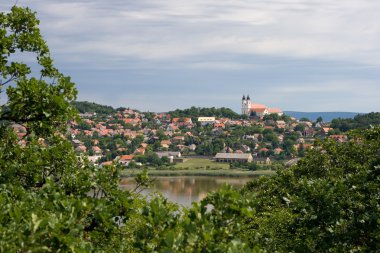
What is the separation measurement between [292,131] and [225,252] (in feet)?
571

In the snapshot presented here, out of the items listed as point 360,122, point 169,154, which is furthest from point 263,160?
point 360,122

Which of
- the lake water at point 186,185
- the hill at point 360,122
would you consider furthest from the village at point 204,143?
the lake water at point 186,185

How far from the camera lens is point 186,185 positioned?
306 feet

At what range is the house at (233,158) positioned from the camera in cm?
13512

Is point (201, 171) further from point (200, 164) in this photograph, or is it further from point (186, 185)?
point (186, 185)

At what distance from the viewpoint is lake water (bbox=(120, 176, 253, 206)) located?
7517cm

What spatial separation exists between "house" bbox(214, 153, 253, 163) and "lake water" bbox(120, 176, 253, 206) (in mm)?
28134

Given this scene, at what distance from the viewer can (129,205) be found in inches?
377

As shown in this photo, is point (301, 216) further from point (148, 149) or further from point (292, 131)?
point (292, 131)

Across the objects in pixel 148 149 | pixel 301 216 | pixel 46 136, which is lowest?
pixel 148 149

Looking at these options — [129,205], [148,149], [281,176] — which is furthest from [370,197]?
[148,149]

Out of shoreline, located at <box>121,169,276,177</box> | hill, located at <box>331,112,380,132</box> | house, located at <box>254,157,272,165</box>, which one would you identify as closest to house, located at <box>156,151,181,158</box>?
house, located at <box>254,157,272,165</box>

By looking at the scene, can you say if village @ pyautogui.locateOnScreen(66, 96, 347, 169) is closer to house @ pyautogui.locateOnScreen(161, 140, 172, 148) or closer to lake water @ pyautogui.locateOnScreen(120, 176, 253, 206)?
house @ pyautogui.locateOnScreen(161, 140, 172, 148)

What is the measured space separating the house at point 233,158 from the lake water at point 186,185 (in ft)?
92.3
